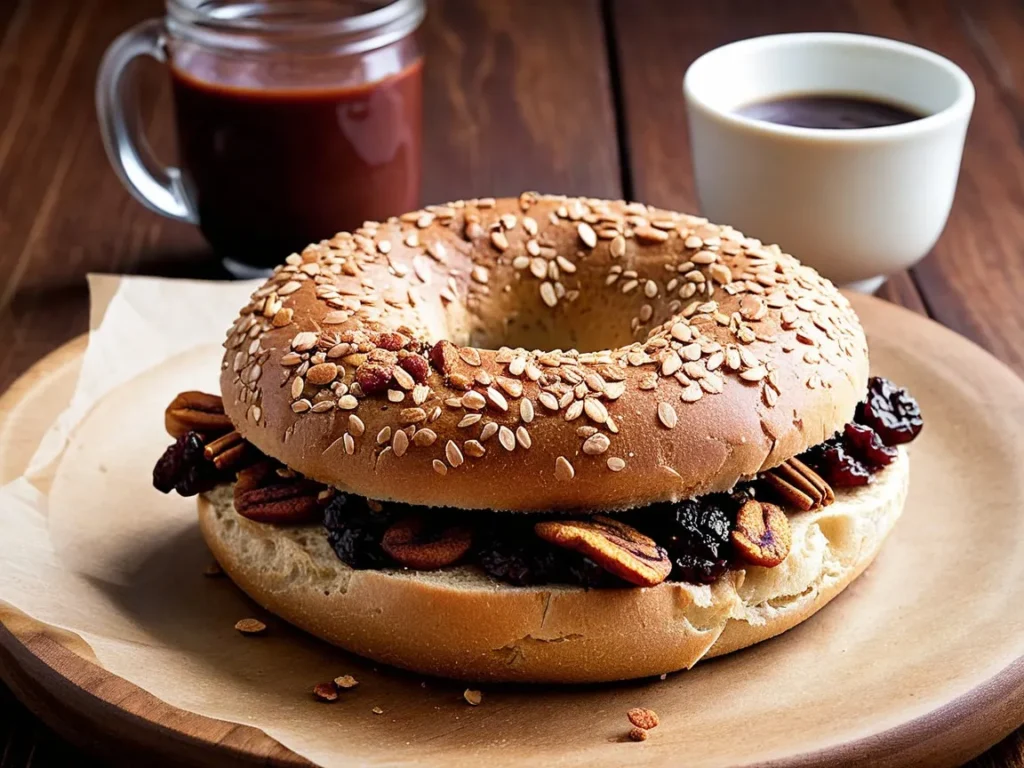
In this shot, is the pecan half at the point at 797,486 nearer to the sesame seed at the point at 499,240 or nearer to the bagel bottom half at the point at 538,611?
the bagel bottom half at the point at 538,611

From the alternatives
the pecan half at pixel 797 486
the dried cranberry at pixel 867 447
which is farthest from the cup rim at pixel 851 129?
the pecan half at pixel 797 486

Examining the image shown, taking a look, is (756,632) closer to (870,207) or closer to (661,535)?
(661,535)

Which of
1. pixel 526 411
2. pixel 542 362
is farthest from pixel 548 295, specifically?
pixel 526 411

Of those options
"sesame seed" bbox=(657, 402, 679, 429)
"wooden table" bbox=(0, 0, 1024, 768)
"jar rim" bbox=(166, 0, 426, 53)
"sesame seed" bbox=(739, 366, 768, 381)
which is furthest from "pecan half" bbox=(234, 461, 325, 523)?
"jar rim" bbox=(166, 0, 426, 53)

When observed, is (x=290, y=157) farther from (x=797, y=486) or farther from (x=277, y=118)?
(x=797, y=486)

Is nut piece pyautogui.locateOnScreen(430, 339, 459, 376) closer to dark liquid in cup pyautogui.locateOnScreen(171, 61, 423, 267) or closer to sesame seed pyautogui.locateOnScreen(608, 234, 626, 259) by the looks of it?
sesame seed pyautogui.locateOnScreen(608, 234, 626, 259)
